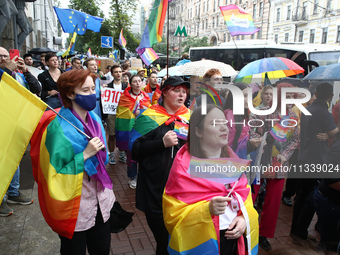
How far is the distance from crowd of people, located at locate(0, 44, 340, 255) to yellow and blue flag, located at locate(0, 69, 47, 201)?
0.85ft

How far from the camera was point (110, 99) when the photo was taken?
5.74m

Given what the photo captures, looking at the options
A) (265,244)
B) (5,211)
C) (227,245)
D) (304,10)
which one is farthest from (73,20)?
(304,10)

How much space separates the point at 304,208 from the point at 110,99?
155 inches

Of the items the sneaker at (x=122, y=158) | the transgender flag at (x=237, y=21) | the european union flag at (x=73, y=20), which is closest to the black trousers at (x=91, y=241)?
the sneaker at (x=122, y=158)

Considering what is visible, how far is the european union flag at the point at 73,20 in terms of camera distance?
9992 millimetres

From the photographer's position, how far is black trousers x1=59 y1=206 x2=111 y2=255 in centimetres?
218

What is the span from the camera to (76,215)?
6.85 feet

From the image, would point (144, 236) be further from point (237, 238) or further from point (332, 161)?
point (332, 161)

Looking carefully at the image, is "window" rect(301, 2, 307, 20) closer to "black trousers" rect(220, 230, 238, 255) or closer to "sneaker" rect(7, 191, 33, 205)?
"sneaker" rect(7, 191, 33, 205)

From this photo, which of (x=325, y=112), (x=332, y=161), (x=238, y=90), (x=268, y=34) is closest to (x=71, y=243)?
(x=238, y=90)

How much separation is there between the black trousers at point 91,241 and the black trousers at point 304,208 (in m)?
2.23

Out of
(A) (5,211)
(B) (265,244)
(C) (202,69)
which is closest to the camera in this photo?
(B) (265,244)

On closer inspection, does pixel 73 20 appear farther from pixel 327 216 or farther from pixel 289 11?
pixel 289 11

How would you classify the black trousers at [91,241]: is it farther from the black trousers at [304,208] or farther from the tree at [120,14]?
the tree at [120,14]
